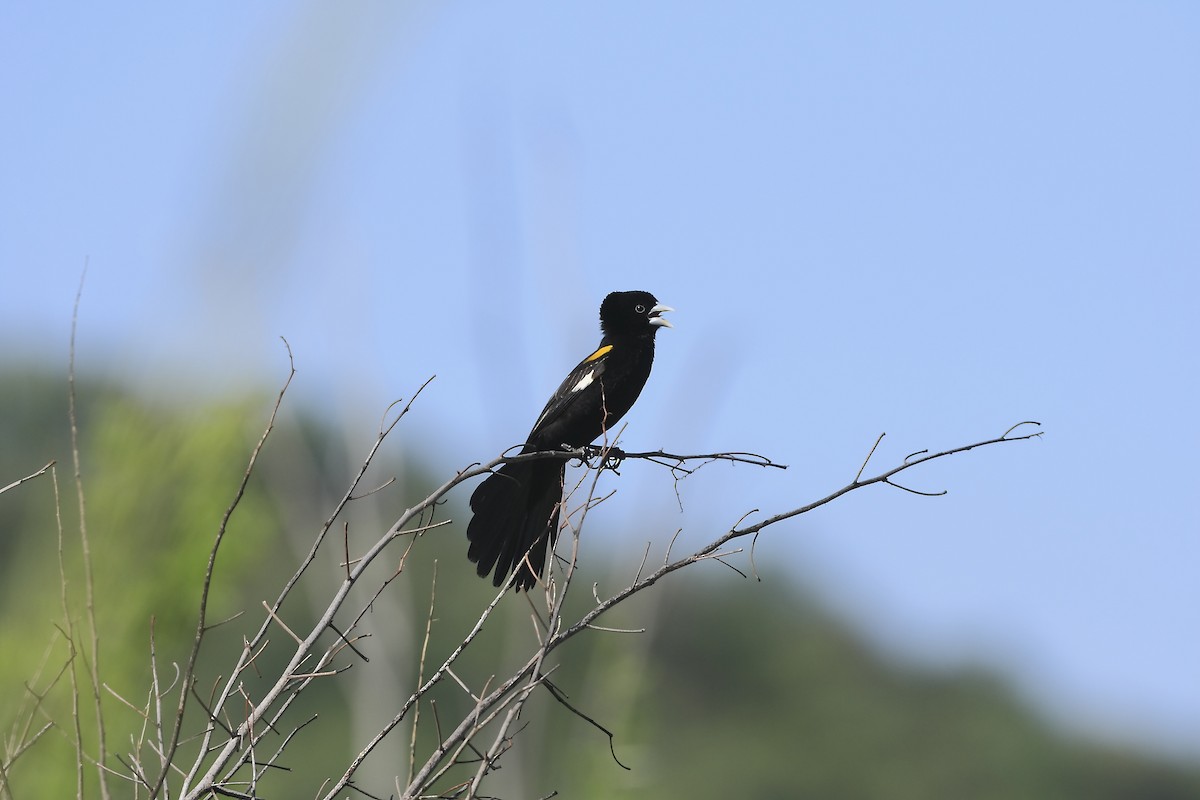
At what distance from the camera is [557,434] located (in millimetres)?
6160

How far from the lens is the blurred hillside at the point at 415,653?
22.9ft

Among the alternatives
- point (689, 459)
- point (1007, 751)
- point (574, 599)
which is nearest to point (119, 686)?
point (689, 459)

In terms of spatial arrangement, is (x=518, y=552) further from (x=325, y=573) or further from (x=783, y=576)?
(x=783, y=576)

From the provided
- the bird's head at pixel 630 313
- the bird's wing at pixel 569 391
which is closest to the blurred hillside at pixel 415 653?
the bird's wing at pixel 569 391

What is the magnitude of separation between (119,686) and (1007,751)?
39107mm

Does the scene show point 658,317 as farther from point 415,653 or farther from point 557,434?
point 415,653

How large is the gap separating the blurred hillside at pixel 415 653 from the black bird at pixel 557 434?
26cm

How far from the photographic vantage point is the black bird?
17.9 feet

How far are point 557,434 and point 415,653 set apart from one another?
2119cm

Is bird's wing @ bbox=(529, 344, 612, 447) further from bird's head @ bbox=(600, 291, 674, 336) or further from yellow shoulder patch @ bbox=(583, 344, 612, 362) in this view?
bird's head @ bbox=(600, 291, 674, 336)

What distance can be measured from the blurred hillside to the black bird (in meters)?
0.26

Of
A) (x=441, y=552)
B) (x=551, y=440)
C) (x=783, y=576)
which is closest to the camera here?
(x=551, y=440)

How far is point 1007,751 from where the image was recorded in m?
42.0

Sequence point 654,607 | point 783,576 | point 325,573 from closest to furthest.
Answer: point 654,607
point 325,573
point 783,576
